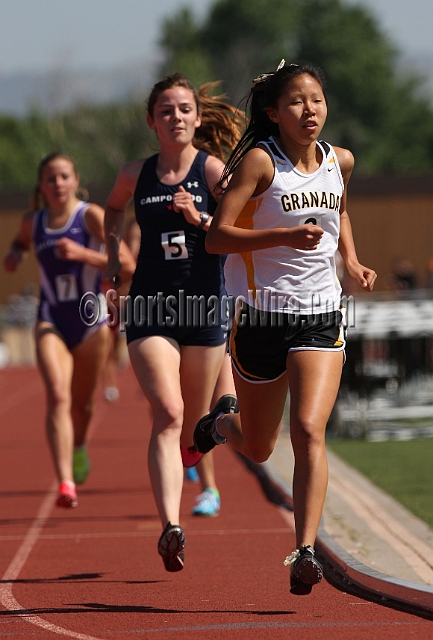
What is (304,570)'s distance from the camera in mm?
4520

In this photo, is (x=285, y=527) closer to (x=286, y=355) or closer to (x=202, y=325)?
(x=202, y=325)

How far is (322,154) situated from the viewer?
5059mm

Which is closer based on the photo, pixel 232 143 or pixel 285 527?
pixel 232 143

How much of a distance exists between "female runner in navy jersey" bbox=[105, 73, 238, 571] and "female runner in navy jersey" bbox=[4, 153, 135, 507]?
5.46 ft

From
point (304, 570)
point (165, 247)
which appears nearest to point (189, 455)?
point (165, 247)

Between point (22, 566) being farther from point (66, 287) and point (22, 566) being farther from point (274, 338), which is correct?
point (66, 287)

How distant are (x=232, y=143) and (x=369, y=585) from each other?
267cm

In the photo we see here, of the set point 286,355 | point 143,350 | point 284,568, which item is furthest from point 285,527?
point 286,355

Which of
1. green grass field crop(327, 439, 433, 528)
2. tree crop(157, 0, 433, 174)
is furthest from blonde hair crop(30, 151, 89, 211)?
tree crop(157, 0, 433, 174)

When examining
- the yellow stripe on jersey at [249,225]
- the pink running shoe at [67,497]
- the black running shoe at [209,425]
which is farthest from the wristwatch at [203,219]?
the pink running shoe at [67,497]

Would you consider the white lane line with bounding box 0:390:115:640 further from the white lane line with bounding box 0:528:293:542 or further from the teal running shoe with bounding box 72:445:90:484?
the teal running shoe with bounding box 72:445:90:484

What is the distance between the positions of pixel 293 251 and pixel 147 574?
1935 millimetres

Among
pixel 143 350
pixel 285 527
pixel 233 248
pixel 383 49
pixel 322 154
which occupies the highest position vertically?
pixel 383 49

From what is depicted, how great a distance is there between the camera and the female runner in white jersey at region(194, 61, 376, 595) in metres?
4.76
